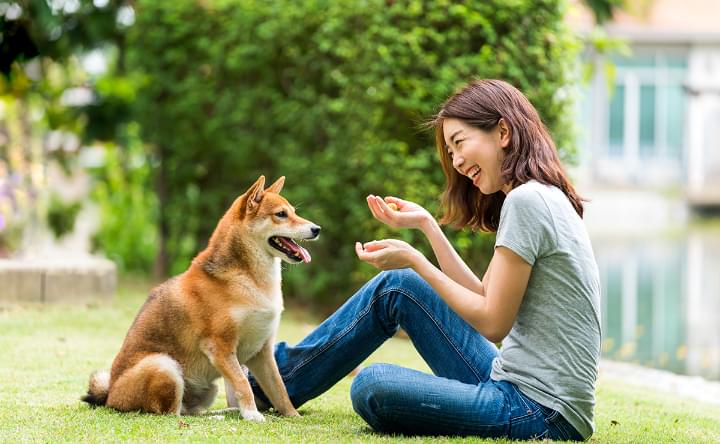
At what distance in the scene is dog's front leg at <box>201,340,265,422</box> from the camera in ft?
13.5

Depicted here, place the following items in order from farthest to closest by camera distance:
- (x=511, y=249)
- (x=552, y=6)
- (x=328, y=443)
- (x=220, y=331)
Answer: (x=552, y=6), (x=220, y=331), (x=328, y=443), (x=511, y=249)

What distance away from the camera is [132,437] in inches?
145

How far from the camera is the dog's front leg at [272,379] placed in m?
4.33

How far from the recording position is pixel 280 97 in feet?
29.9

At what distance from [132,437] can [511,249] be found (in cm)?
157

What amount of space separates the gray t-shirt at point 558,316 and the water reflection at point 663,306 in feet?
14.2

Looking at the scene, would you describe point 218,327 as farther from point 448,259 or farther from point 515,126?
point 515,126

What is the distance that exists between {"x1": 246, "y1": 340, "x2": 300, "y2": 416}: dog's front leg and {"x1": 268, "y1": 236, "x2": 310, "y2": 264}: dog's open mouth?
0.39 meters

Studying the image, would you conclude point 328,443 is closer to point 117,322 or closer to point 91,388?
point 91,388

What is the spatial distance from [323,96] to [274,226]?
13.8 feet

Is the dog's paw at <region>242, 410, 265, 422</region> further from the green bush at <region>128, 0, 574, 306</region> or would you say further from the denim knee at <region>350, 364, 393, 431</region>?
the green bush at <region>128, 0, 574, 306</region>

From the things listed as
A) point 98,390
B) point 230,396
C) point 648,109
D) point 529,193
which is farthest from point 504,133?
point 648,109

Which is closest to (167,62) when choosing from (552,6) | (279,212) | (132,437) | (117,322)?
(117,322)

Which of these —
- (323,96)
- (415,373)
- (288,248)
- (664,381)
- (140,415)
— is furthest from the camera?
(323,96)
